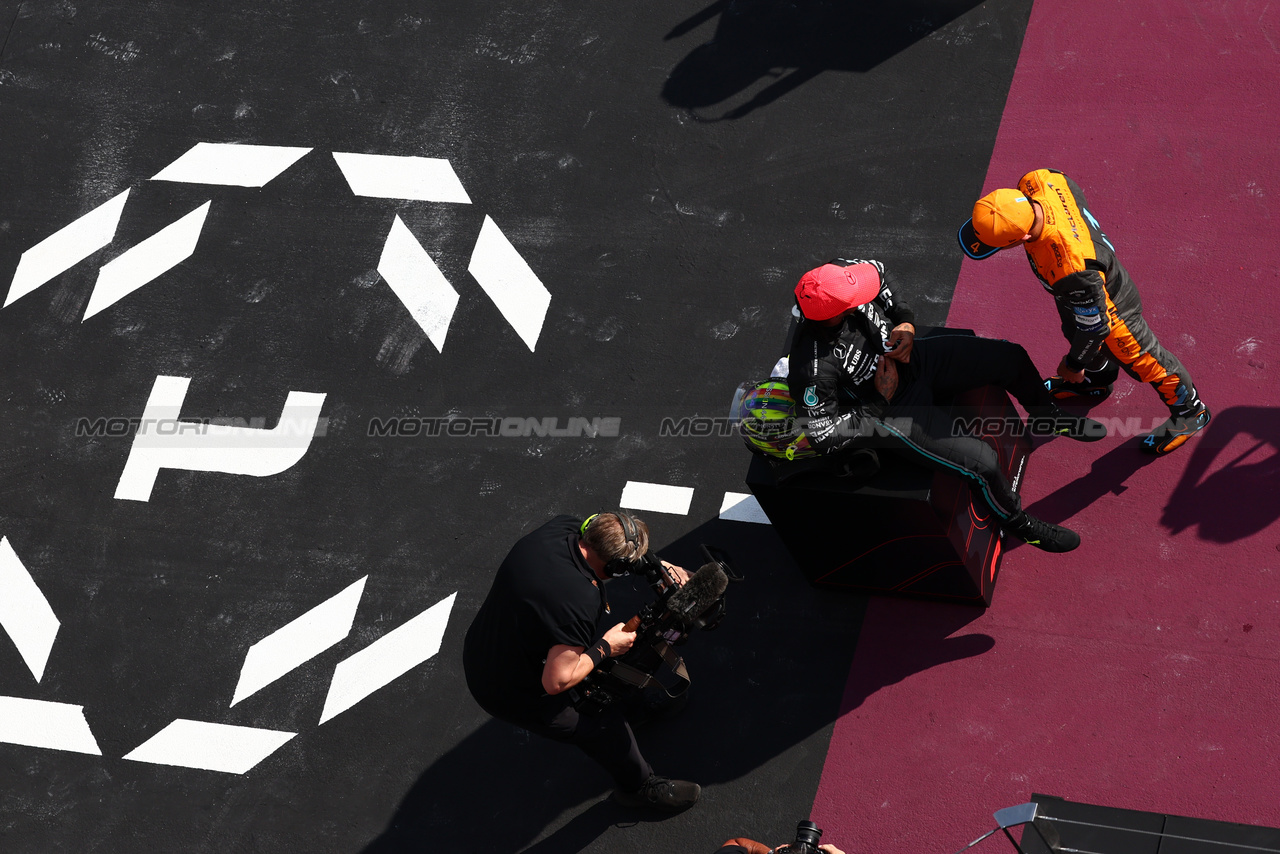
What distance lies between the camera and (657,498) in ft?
22.9

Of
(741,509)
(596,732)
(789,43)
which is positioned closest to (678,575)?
(596,732)

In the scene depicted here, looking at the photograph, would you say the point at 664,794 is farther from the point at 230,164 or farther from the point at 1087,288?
the point at 230,164

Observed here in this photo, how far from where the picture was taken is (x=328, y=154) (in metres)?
8.70

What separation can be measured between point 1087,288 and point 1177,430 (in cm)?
133

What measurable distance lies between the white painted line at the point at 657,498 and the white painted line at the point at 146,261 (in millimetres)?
3953

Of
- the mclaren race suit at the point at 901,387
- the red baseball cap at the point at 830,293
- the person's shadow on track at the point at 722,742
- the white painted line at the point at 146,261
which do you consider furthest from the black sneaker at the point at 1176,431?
the white painted line at the point at 146,261

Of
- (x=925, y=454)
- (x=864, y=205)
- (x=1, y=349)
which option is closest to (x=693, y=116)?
(x=864, y=205)

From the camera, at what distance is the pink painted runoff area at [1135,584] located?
5742mm

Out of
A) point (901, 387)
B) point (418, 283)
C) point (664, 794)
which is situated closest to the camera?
point (901, 387)

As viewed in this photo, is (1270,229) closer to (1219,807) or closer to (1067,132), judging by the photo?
(1067,132)

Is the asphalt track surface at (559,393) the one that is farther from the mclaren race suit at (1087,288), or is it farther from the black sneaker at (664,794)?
the mclaren race suit at (1087,288)

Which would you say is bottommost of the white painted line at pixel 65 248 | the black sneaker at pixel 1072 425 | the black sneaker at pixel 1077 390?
the black sneaker at pixel 1072 425

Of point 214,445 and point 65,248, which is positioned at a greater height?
point 65,248

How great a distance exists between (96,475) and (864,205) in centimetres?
551
